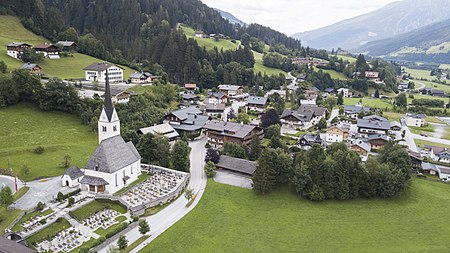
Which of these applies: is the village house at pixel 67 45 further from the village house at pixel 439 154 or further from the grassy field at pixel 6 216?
the village house at pixel 439 154

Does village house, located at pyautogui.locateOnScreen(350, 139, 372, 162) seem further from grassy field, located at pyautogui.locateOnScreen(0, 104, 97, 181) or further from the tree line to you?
grassy field, located at pyautogui.locateOnScreen(0, 104, 97, 181)

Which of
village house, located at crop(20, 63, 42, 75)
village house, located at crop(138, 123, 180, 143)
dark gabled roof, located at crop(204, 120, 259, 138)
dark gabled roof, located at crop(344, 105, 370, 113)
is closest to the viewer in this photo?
dark gabled roof, located at crop(204, 120, 259, 138)

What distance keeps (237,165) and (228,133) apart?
34.1 feet

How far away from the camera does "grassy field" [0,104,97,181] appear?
4041 centimetres

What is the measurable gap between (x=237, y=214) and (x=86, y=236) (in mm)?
14193

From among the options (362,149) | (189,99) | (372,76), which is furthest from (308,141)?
(372,76)

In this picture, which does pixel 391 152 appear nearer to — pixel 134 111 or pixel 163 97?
pixel 134 111

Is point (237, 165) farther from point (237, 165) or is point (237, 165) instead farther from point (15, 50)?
point (15, 50)

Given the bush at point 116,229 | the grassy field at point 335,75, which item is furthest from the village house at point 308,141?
the grassy field at point 335,75

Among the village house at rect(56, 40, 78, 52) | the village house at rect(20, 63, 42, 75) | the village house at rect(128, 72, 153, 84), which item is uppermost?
the village house at rect(56, 40, 78, 52)

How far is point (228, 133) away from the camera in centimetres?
5378

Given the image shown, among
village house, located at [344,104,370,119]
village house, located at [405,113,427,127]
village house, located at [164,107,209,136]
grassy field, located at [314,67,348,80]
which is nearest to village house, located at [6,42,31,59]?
village house, located at [164,107,209,136]

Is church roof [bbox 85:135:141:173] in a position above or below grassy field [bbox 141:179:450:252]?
above

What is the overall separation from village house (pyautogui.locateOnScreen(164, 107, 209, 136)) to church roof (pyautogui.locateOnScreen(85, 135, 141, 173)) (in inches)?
750
